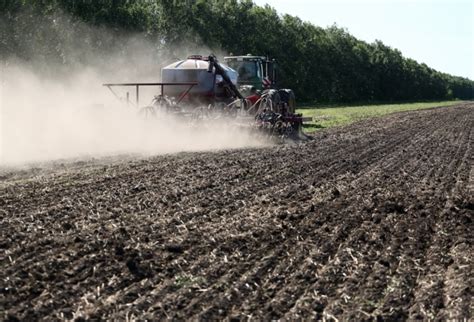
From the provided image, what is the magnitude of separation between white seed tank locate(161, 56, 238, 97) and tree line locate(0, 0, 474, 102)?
7.43 meters

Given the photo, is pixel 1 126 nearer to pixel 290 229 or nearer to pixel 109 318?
pixel 290 229

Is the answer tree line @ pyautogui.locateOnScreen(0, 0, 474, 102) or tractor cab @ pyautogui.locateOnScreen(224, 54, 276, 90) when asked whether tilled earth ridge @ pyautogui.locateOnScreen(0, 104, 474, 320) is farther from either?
tree line @ pyautogui.locateOnScreen(0, 0, 474, 102)

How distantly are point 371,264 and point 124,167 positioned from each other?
23.7 ft

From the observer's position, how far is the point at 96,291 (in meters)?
5.07

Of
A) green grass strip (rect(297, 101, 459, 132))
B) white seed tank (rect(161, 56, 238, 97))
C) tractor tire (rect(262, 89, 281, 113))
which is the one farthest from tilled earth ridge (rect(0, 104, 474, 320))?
green grass strip (rect(297, 101, 459, 132))

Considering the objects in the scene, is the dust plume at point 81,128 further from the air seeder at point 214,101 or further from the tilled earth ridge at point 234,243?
the tilled earth ridge at point 234,243

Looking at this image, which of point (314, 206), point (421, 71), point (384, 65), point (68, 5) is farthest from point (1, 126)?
point (421, 71)

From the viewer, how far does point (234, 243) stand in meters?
6.62

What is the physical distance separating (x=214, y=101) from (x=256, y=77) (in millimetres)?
3093

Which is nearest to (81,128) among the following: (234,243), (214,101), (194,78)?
(194,78)

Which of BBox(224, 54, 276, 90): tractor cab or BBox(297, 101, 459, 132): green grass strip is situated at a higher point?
BBox(224, 54, 276, 90): tractor cab

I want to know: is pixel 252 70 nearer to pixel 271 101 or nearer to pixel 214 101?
pixel 271 101

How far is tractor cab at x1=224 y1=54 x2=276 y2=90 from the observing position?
70.5 feet

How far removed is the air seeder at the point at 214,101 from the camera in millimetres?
18188
